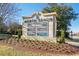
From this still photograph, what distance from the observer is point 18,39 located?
4.83m

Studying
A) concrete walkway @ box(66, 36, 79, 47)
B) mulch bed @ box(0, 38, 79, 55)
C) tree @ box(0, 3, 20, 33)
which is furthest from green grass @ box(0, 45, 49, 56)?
concrete walkway @ box(66, 36, 79, 47)

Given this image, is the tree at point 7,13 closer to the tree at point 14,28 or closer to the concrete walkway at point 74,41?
the tree at point 14,28

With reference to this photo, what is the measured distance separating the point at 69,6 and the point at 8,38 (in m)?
1.03

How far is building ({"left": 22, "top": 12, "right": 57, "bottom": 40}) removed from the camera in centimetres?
478

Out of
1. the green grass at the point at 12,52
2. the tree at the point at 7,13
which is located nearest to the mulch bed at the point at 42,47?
the green grass at the point at 12,52

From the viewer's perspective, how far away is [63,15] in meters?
4.79

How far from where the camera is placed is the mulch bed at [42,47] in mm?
4773

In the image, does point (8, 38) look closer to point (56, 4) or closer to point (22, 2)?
point (22, 2)

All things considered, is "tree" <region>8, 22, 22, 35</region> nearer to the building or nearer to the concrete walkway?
the building

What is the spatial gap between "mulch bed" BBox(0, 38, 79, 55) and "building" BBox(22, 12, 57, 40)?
0.09 metres

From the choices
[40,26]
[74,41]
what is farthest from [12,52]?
[74,41]

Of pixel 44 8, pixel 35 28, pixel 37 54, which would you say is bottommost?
pixel 37 54

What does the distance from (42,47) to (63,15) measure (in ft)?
1.89

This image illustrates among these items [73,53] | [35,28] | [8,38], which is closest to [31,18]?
[35,28]
